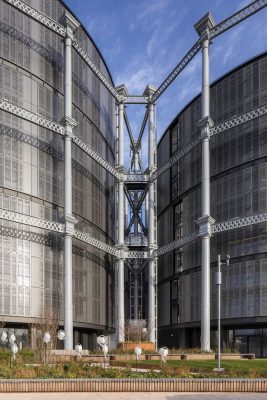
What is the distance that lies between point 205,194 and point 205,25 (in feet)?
57.9

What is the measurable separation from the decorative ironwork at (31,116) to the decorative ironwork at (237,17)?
19.2 m

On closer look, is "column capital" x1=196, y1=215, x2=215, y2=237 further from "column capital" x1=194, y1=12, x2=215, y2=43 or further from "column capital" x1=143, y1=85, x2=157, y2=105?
"column capital" x1=143, y1=85, x2=157, y2=105

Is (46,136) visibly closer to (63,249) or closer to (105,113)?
(63,249)

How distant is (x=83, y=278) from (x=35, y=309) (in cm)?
864

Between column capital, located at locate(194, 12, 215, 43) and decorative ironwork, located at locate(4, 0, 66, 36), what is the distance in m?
14.2

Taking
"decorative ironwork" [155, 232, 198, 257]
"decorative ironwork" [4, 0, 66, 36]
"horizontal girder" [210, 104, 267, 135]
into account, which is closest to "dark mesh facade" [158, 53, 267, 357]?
"decorative ironwork" [155, 232, 198, 257]

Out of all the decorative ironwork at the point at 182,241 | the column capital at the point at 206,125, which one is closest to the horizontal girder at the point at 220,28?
the column capital at the point at 206,125

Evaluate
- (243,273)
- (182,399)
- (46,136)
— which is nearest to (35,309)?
(46,136)

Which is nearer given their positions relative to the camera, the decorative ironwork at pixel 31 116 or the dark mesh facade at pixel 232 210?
the decorative ironwork at pixel 31 116

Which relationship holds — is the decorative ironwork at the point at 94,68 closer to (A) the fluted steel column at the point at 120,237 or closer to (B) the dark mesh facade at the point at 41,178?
(B) the dark mesh facade at the point at 41,178

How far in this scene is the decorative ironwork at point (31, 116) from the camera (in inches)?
1868

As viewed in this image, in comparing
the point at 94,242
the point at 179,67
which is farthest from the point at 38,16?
the point at 94,242

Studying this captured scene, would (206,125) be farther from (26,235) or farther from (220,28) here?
(26,235)

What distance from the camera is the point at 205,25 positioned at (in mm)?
56469
